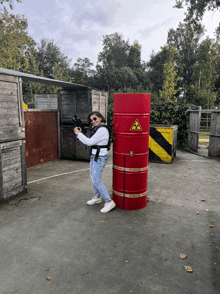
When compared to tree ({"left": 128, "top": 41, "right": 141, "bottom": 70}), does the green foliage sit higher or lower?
lower

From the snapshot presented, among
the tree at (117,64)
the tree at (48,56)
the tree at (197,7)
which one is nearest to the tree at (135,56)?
the tree at (117,64)

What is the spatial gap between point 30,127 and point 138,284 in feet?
20.7

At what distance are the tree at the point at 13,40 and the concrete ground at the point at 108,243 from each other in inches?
937

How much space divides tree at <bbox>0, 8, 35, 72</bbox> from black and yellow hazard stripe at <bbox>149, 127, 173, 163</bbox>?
71.2 feet

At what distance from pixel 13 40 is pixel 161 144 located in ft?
93.6

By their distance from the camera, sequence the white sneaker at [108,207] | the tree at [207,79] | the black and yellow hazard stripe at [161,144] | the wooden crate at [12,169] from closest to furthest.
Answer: the white sneaker at [108,207]
the wooden crate at [12,169]
the black and yellow hazard stripe at [161,144]
the tree at [207,79]

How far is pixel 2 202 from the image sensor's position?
4.72m

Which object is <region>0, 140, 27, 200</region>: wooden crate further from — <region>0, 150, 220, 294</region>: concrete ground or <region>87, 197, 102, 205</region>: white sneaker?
<region>87, 197, 102, 205</region>: white sneaker

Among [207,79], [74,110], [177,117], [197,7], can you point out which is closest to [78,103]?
[74,110]

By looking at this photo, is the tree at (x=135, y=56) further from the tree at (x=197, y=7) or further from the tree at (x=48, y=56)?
the tree at (x=197, y=7)

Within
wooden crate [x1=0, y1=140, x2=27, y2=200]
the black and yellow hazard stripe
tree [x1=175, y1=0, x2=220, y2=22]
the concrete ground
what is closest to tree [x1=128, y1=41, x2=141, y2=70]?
tree [x1=175, y1=0, x2=220, y2=22]

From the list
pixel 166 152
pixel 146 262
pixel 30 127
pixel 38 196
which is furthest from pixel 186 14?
pixel 146 262

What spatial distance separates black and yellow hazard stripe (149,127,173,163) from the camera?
26.9 feet

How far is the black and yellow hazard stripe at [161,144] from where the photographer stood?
821 centimetres
